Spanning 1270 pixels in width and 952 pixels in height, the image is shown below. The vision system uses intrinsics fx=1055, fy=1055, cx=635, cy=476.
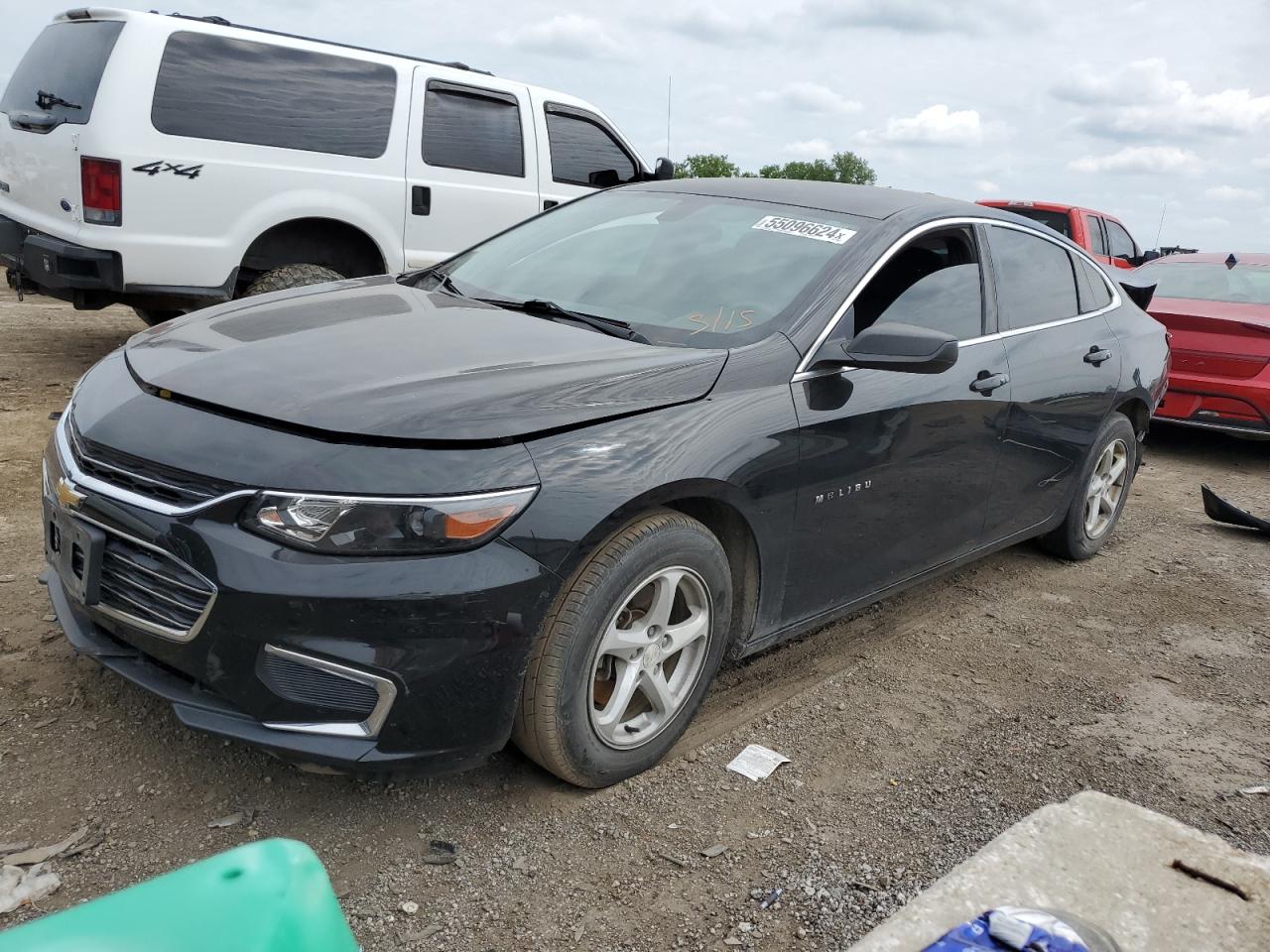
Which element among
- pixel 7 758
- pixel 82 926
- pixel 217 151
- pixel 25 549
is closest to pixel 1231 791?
pixel 82 926

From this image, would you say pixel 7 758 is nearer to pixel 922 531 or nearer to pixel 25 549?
pixel 25 549

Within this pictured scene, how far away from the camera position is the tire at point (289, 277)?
20.5 feet

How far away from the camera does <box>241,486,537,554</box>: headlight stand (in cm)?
222

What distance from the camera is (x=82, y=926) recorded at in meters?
0.93

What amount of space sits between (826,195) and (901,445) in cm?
105

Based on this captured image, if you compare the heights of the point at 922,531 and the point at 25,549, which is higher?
the point at 922,531

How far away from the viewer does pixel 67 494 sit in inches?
98.3

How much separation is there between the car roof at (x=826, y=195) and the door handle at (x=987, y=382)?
60 cm

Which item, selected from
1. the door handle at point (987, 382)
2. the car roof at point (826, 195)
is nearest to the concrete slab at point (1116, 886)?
the door handle at point (987, 382)

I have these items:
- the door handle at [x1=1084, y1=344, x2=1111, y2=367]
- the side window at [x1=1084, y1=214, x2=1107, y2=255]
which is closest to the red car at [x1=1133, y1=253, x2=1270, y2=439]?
the door handle at [x1=1084, y1=344, x2=1111, y2=367]

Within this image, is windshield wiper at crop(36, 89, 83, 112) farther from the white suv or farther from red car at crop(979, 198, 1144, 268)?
red car at crop(979, 198, 1144, 268)

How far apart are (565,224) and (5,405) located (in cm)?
388

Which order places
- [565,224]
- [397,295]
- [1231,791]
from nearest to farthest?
[1231,791], [397,295], [565,224]

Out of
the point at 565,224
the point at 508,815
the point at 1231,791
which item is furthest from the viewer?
the point at 565,224
